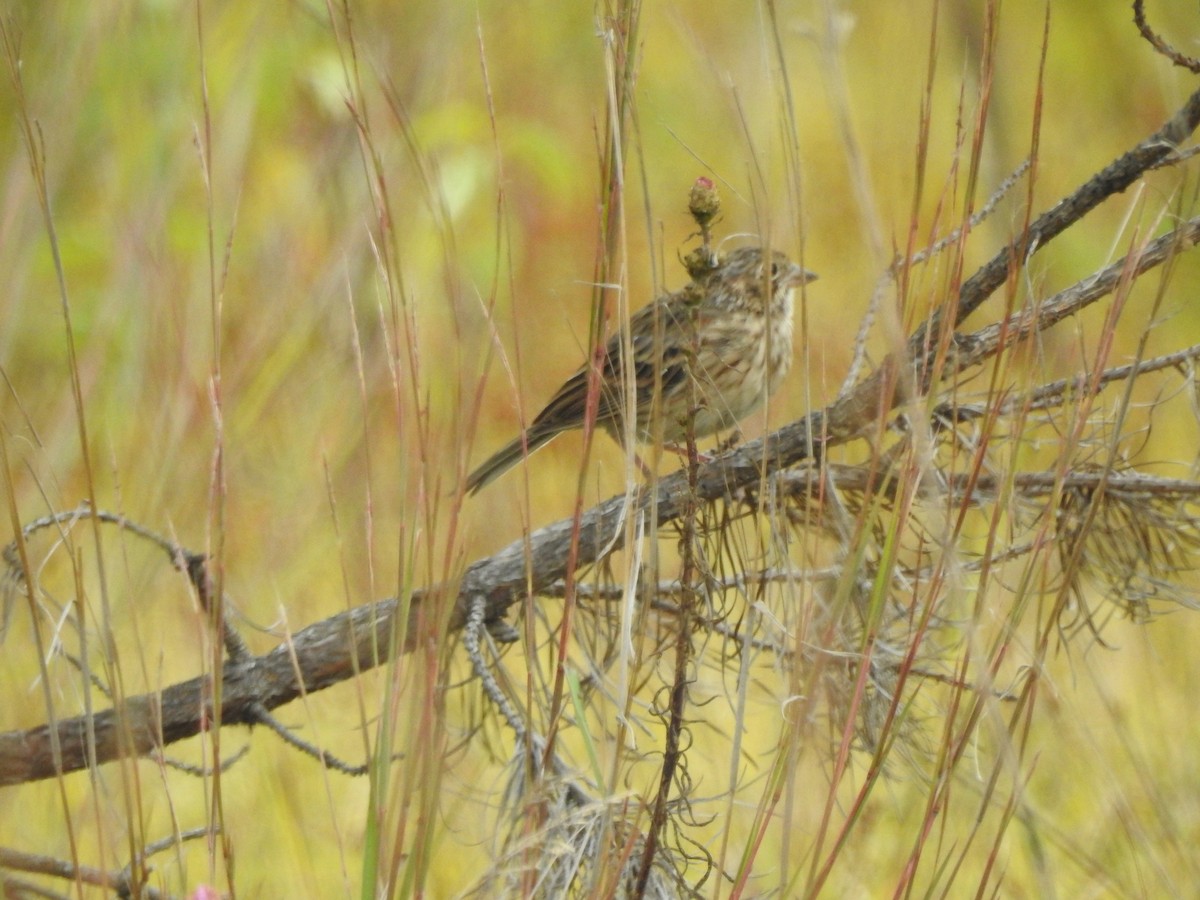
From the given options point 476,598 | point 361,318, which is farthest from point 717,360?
point 476,598

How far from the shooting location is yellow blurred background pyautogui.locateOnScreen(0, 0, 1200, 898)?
2092 millimetres

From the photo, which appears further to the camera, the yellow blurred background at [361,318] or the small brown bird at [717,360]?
the small brown bird at [717,360]

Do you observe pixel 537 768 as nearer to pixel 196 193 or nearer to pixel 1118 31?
pixel 196 193

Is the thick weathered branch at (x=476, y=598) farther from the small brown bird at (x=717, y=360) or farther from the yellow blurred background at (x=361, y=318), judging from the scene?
the small brown bird at (x=717, y=360)

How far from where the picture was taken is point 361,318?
3.92 metres

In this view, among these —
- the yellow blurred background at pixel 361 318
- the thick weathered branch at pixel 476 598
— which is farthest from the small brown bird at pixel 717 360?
the thick weathered branch at pixel 476 598

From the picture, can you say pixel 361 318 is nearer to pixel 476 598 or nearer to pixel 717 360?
pixel 717 360

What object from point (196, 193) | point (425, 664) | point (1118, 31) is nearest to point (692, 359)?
point (425, 664)

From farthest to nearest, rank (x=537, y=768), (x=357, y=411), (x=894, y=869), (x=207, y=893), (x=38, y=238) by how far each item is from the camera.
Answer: (x=357, y=411) → (x=38, y=238) → (x=894, y=869) → (x=537, y=768) → (x=207, y=893)

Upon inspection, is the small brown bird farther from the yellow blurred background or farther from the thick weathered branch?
the thick weathered branch

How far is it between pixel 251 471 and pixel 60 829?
1575 mm

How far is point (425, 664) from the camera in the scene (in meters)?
1.45

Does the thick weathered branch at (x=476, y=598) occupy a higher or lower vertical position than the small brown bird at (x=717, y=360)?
lower

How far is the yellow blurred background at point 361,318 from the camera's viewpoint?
209cm
